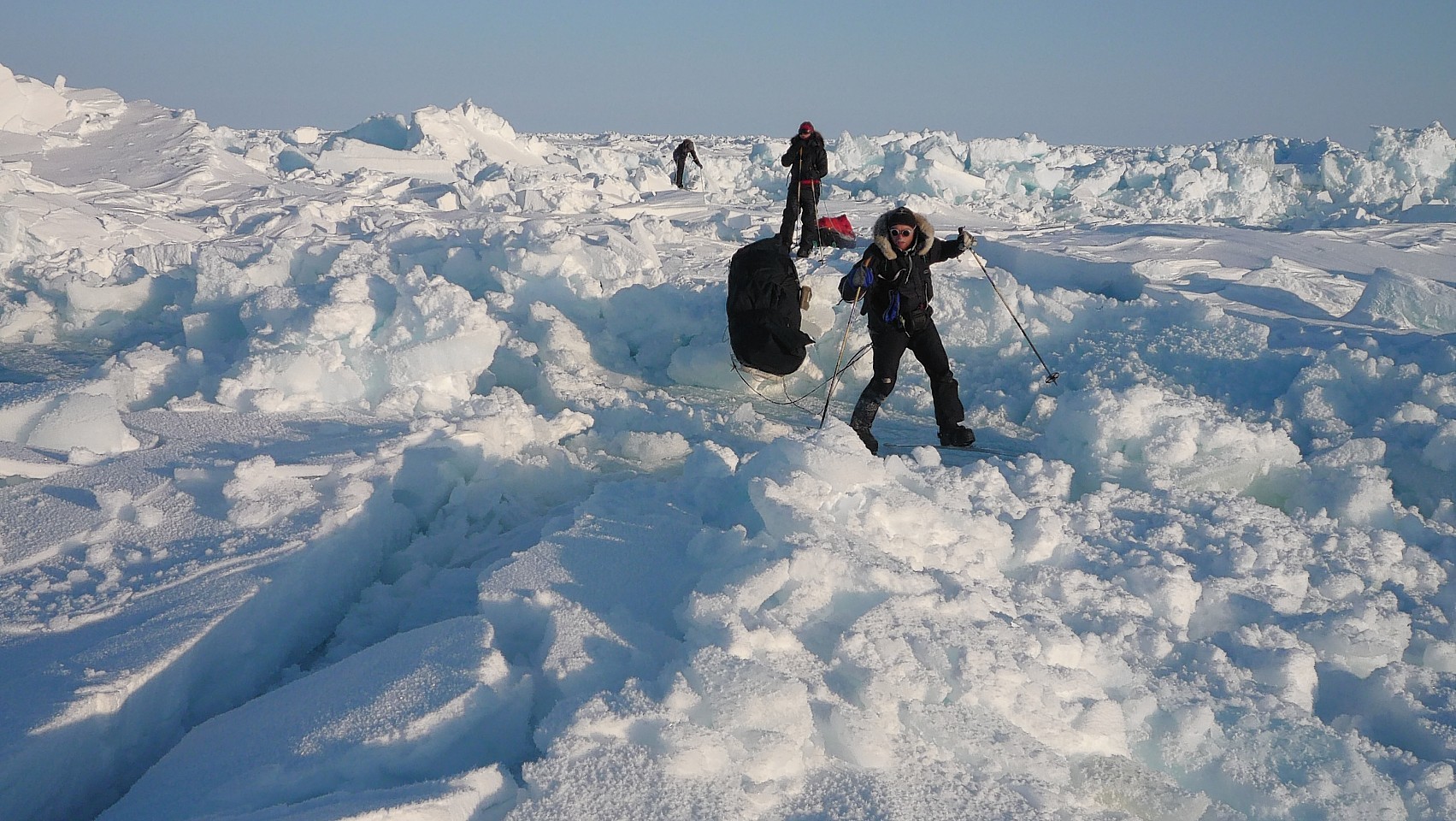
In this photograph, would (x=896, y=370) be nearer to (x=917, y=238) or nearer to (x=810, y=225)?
(x=917, y=238)

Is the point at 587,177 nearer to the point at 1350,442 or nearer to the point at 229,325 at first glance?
the point at 229,325

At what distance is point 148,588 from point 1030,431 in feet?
15.2

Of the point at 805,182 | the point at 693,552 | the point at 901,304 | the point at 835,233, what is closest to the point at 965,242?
the point at 901,304

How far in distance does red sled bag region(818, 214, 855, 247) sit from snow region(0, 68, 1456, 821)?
0.97m

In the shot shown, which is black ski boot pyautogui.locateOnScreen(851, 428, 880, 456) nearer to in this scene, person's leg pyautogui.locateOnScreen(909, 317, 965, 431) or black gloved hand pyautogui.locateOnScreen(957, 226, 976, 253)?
person's leg pyautogui.locateOnScreen(909, 317, 965, 431)

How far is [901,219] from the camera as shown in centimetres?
487

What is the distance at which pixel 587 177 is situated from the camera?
19047mm

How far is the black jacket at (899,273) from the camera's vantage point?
193 inches

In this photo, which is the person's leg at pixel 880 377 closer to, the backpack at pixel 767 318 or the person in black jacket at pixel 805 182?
the backpack at pixel 767 318

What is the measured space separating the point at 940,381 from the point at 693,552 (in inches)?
101

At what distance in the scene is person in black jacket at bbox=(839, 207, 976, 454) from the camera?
491 cm

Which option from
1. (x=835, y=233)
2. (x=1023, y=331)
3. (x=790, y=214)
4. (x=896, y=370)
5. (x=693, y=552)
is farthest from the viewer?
(x=835, y=233)

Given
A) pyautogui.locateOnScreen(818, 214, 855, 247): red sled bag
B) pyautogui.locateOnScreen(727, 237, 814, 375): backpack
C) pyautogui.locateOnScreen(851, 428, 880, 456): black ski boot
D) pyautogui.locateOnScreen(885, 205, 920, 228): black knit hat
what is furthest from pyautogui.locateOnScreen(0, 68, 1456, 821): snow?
pyautogui.locateOnScreen(885, 205, 920, 228): black knit hat

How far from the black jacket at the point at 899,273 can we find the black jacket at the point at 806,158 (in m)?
3.35
